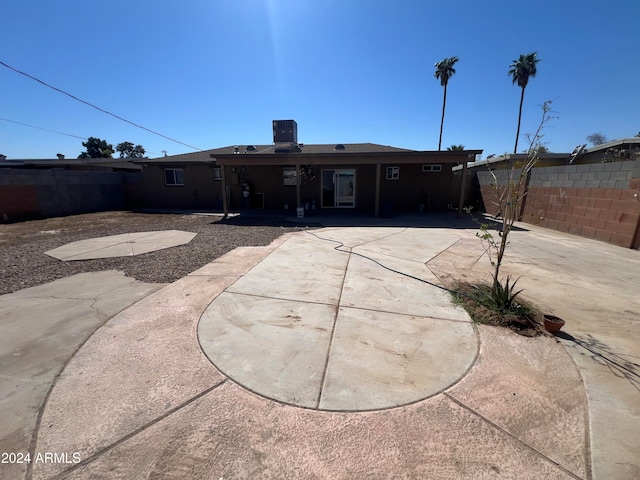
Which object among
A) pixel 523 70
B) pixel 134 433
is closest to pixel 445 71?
pixel 523 70

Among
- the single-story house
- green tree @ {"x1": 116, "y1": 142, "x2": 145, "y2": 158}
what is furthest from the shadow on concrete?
green tree @ {"x1": 116, "y1": 142, "x2": 145, "y2": 158}

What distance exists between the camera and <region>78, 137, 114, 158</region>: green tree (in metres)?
46.4

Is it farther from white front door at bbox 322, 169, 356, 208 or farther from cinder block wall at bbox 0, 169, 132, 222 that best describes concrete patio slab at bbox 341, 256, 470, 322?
cinder block wall at bbox 0, 169, 132, 222

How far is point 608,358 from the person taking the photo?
2.54 m

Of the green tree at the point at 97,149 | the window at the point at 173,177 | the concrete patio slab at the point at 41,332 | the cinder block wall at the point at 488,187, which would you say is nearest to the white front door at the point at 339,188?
the cinder block wall at the point at 488,187

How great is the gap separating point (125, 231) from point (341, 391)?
945 centimetres

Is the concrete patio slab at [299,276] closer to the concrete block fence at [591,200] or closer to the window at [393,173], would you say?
the concrete block fence at [591,200]

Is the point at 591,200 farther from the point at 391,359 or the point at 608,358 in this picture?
the point at 391,359

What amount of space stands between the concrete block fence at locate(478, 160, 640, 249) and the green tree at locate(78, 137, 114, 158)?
5937 cm

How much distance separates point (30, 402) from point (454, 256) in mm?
6639

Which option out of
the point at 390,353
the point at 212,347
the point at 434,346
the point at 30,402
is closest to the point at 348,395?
the point at 390,353

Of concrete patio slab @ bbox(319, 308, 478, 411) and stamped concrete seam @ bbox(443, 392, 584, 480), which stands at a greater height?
concrete patio slab @ bbox(319, 308, 478, 411)

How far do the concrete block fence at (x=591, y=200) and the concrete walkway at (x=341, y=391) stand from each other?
4.23m

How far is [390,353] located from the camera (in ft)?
8.50
